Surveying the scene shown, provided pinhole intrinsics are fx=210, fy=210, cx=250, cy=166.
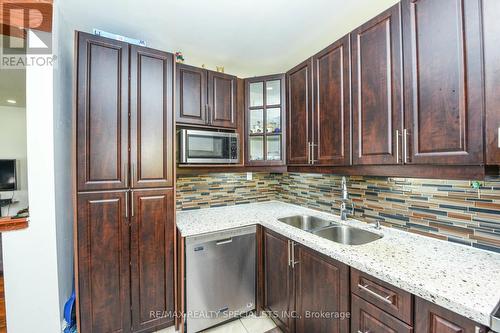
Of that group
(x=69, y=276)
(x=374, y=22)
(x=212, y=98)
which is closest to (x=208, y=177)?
(x=212, y=98)

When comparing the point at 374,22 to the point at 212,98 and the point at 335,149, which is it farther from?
the point at 212,98

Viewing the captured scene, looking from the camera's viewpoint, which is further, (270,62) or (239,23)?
(270,62)

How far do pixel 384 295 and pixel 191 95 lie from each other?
6.64 feet

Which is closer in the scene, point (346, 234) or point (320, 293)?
point (320, 293)

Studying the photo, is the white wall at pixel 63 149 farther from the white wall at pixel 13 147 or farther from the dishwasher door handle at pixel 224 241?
the dishwasher door handle at pixel 224 241

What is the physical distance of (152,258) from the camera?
1.69 m

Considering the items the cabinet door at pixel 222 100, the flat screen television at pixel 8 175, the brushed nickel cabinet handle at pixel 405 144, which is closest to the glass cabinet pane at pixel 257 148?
the cabinet door at pixel 222 100

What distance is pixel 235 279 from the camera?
6.04ft

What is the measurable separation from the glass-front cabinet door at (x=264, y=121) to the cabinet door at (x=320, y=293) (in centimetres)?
105

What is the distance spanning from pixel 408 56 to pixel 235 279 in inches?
79.4

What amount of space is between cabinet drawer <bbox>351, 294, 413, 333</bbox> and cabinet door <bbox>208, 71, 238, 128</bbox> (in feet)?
5.77

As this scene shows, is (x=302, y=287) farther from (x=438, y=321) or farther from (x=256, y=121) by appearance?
(x=256, y=121)

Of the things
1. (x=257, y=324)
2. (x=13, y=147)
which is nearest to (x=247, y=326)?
(x=257, y=324)

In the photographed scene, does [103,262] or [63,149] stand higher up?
[63,149]
